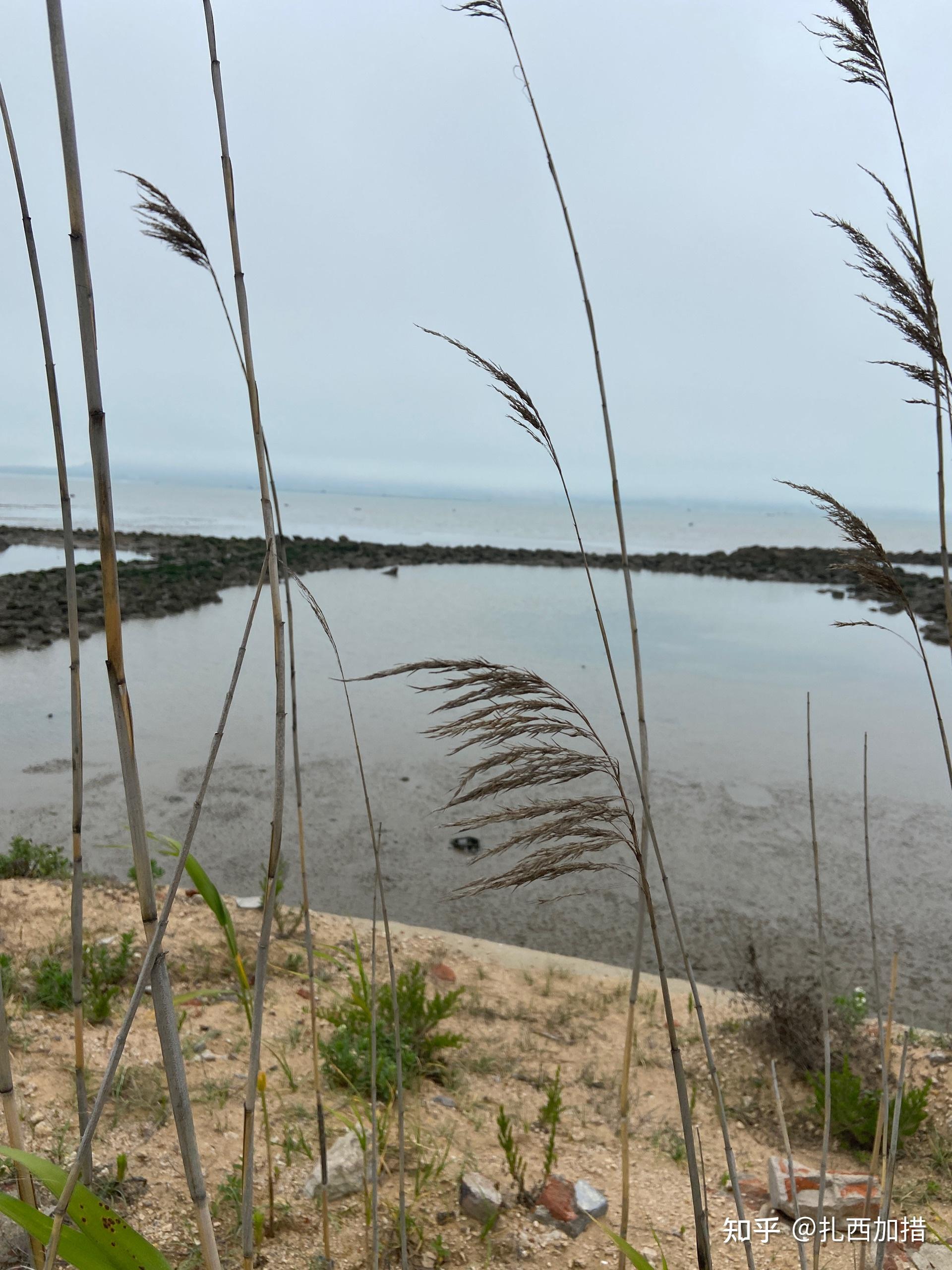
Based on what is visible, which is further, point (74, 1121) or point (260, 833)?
point (260, 833)

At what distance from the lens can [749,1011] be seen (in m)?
3.78

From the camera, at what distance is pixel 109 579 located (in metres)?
0.83

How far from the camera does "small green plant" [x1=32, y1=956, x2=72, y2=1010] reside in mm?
2980

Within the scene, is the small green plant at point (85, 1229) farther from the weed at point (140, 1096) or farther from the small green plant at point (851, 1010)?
the small green plant at point (851, 1010)

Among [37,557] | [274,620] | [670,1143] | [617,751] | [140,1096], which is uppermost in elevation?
[37,557]

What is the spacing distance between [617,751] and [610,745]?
145mm

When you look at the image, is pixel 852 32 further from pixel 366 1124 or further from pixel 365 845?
pixel 365 845

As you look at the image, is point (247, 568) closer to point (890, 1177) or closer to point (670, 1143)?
point (670, 1143)

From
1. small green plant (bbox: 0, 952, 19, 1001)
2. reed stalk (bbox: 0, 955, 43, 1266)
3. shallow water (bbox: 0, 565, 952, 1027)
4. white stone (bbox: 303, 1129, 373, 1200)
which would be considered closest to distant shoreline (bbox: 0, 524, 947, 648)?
shallow water (bbox: 0, 565, 952, 1027)

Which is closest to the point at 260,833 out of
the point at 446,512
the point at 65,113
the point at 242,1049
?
the point at 242,1049

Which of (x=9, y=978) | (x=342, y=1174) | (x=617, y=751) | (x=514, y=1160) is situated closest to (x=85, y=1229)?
(x=342, y=1174)

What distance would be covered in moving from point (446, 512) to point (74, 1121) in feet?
266

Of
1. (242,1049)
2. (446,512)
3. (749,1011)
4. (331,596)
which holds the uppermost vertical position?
(446,512)

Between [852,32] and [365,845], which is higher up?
[852,32]
